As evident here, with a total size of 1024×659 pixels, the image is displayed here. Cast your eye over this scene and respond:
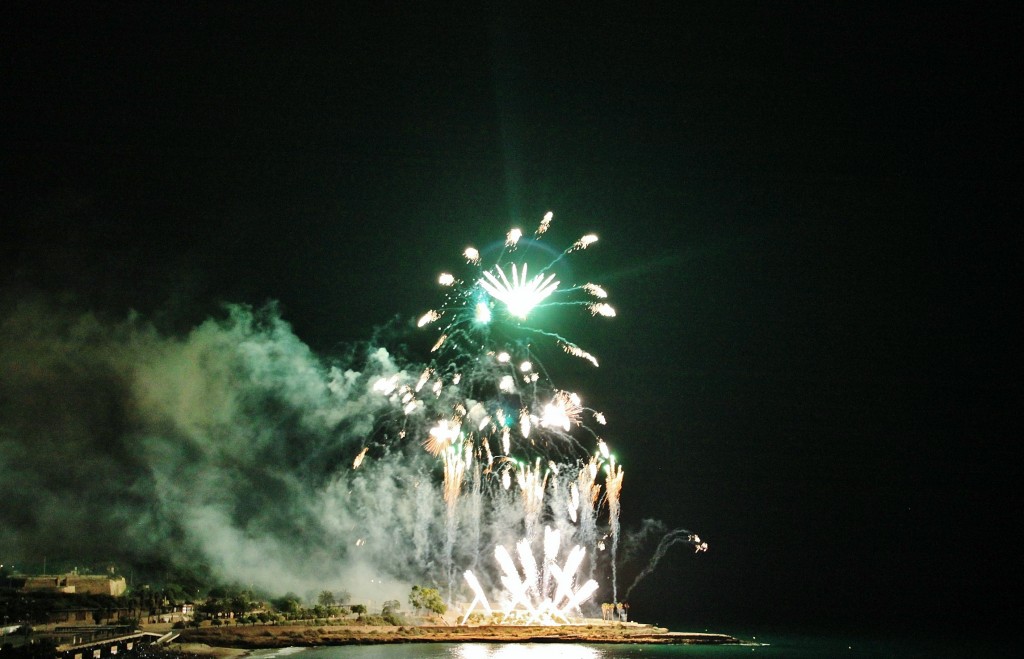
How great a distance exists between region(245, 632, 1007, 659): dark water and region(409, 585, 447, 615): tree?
3806mm

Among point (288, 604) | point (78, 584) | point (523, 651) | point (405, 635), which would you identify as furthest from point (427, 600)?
point (78, 584)

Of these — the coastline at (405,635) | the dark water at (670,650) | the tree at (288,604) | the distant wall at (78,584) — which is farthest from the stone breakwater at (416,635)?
the distant wall at (78,584)

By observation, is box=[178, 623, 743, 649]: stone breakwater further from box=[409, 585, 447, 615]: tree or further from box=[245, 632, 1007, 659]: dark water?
box=[409, 585, 447, 615]: tree

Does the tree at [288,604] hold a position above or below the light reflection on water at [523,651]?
above

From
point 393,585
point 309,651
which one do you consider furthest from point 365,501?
point 309,651

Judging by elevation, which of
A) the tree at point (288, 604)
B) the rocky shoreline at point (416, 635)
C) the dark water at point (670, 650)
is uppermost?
the tree at point (288, 604)

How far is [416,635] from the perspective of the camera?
55.0m

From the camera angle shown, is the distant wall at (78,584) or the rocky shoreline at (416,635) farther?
the distant wall at (78,584)

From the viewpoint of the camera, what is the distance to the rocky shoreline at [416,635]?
50.5m

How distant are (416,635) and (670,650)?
1702 cm

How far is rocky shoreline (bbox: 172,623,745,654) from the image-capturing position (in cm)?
5053

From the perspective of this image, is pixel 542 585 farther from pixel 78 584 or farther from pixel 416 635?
pixel 78 584

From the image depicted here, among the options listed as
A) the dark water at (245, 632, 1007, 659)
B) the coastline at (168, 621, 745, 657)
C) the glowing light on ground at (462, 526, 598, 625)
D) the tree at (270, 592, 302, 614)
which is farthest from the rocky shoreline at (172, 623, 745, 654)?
the tree at (270, 592, 302, 614)

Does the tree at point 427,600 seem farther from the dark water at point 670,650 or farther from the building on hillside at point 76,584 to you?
the building on hillside at point 76,584
